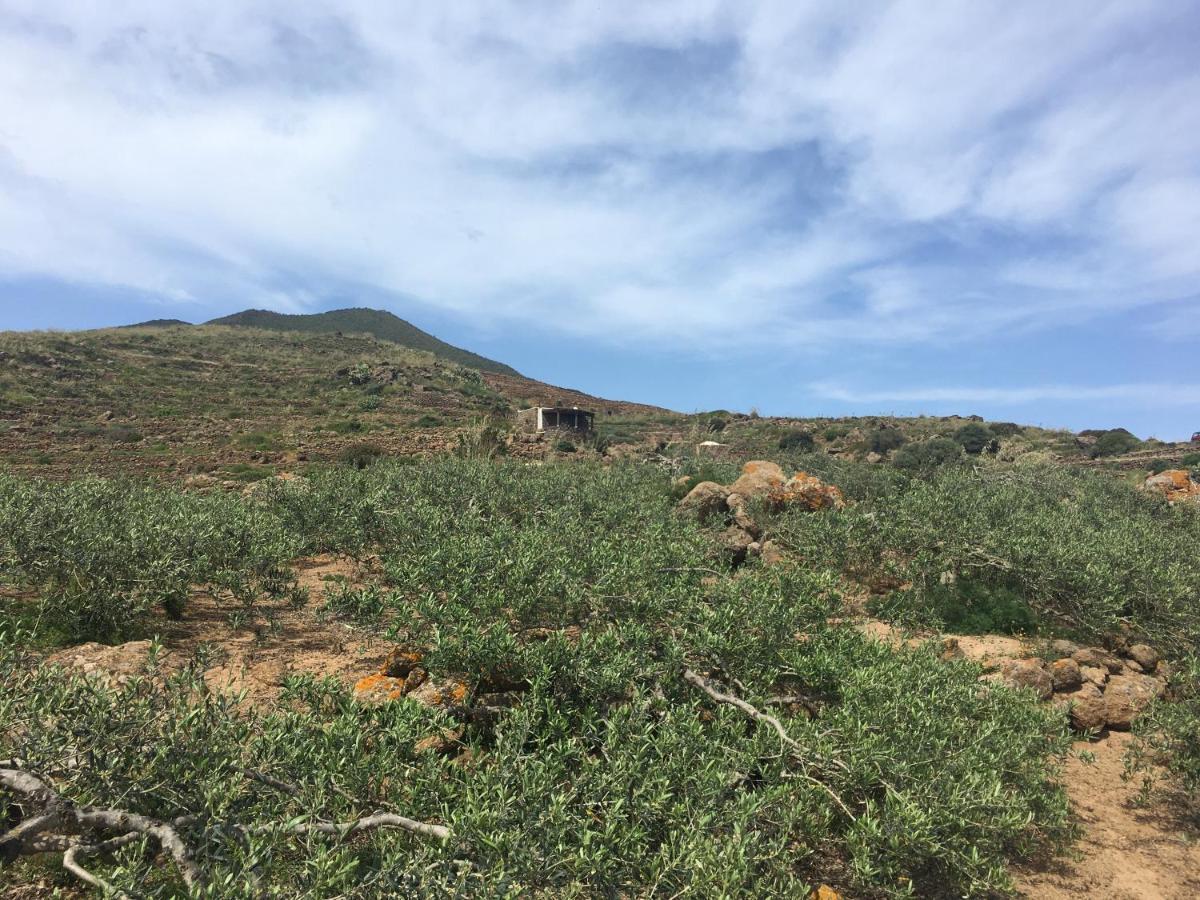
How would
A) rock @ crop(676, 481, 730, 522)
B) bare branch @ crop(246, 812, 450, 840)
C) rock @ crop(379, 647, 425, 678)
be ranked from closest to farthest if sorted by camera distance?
bare branch @ crop(246, 812, 450, 840), rock @ crop(379, 647, 425, 678), rock @ crop(676, 481, 730, 522)

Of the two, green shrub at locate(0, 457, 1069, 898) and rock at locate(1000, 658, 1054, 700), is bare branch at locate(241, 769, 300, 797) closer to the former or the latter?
green shrub at locate(0, 457, 1069, 898)

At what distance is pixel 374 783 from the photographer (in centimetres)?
357

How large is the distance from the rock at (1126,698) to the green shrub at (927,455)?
16728 mm

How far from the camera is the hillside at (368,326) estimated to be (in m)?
113

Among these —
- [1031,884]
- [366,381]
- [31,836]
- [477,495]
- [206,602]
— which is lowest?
[1031,884]

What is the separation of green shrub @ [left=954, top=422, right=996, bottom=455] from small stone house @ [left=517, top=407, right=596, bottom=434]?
23.2 metres

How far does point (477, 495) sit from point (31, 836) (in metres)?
8.63

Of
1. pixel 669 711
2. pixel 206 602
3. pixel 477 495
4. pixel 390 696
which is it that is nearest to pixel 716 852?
pixel 669 711

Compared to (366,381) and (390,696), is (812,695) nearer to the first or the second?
(390,696)

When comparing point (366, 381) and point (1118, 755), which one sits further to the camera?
point (366, 381)

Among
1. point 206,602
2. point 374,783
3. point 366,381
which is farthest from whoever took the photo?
point 366,381

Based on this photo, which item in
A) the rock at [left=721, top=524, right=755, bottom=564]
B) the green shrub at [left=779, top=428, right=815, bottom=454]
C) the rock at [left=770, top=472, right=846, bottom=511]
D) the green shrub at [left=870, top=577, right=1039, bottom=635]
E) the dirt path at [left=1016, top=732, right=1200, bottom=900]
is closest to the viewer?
the dirt path at [left=1016, top=732, right=1200, bottom=900]

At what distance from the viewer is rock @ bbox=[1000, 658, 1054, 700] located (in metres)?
7.25

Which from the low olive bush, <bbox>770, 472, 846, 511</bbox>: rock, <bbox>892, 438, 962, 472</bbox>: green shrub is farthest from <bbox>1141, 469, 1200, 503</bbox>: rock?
the low olive bush
